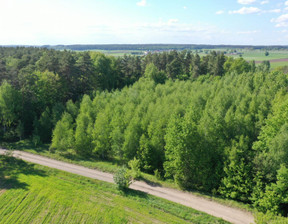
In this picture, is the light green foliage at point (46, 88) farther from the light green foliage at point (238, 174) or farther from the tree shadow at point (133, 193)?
the light green foliage at point (238, 174)

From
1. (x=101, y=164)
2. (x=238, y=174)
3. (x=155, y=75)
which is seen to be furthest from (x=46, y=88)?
(x=238, y=174)

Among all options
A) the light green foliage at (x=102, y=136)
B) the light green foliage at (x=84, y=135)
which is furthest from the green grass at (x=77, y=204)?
the light green foliage at (x=84, y=135)

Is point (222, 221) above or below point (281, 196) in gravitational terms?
below

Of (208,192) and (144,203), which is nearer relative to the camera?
(144,203)

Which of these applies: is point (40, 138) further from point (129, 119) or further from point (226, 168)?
point (226, 168)

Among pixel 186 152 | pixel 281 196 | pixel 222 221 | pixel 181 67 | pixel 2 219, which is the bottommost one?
pixel 2 219

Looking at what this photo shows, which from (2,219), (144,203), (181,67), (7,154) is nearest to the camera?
(2,219)

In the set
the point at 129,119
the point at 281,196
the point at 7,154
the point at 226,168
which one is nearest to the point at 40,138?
the point at 7,154

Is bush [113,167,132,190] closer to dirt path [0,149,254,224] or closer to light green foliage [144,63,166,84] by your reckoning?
dirt path [0,149,254,224]
